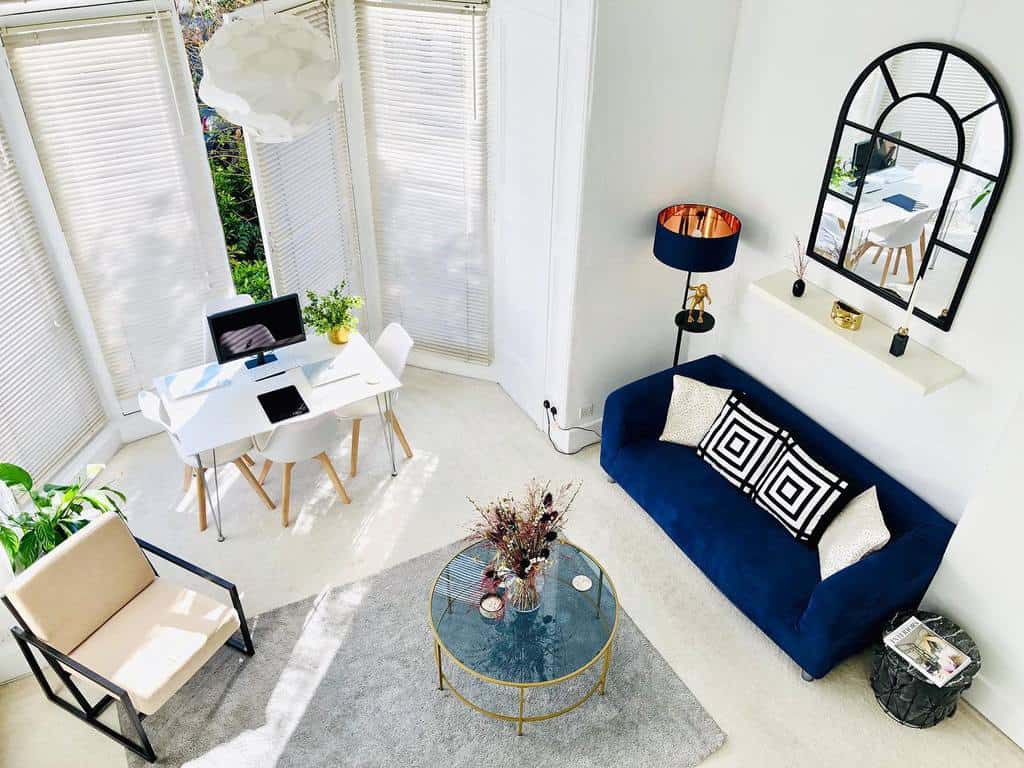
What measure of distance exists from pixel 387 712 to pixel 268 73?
8.66 feet

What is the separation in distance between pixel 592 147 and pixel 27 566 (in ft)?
10.5

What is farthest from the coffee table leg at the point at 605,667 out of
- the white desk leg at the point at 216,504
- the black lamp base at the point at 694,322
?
the white desk leg at the point at 216,504

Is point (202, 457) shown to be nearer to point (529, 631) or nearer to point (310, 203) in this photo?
point (310, 203)

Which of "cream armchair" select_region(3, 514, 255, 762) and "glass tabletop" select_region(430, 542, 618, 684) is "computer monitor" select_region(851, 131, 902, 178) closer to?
"glass tabletop" select_region(430, 542, 618, 684)

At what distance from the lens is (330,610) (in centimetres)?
415

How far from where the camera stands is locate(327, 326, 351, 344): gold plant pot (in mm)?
4809

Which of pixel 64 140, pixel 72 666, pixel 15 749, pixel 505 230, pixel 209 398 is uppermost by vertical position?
pixel 64 140

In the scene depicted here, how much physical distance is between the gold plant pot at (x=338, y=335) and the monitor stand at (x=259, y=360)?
325mm

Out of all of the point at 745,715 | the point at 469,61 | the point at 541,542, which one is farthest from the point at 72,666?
the point at 469,61

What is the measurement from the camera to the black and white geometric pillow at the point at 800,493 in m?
4.01

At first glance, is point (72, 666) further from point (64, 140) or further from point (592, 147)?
point (592, 147)

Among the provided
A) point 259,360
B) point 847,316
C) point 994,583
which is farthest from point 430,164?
point 994,583

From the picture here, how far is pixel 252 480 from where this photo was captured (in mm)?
4676

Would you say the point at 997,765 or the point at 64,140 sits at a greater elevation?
the point at 64,140
